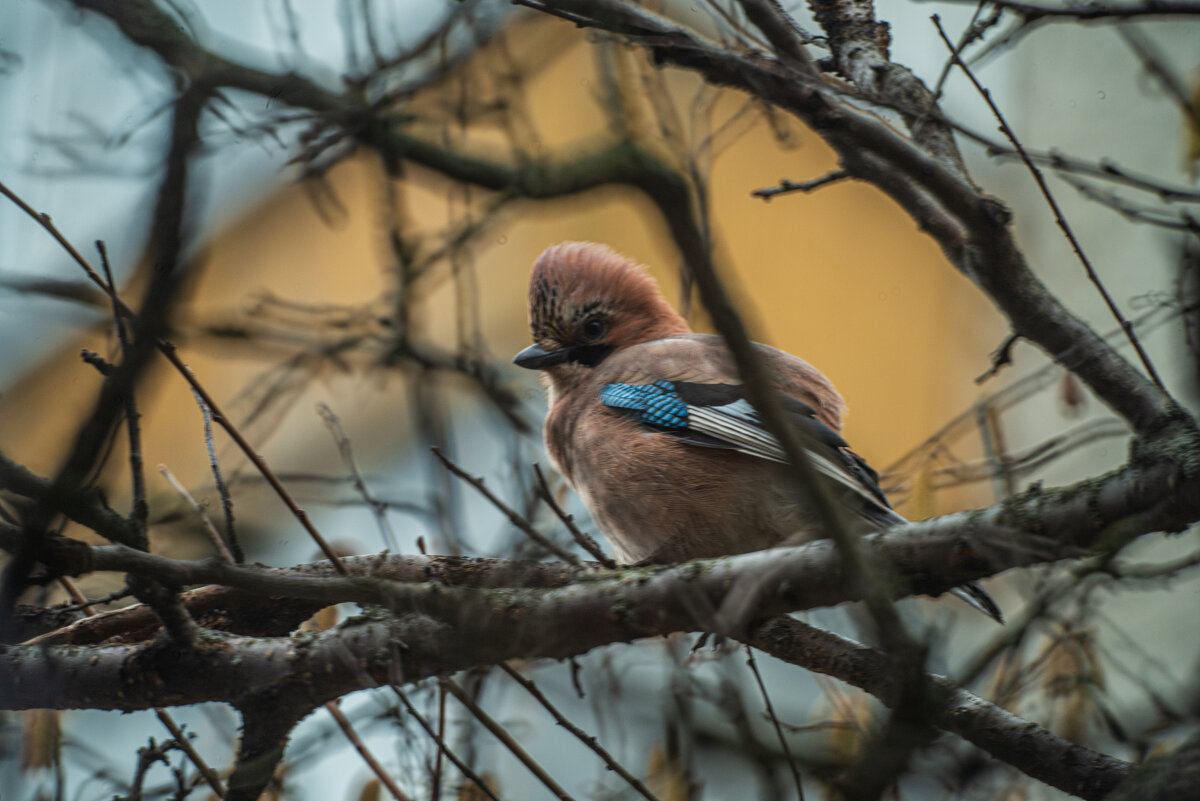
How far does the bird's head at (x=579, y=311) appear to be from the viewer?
4148 mm

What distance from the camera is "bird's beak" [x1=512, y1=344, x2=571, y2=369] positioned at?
4102 millimetres

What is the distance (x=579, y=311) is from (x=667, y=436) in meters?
0.97

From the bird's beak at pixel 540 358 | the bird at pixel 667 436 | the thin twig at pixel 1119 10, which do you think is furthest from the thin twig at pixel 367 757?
the thin twig at pixel 1119 10

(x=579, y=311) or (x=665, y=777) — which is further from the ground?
(x=579, y=311)

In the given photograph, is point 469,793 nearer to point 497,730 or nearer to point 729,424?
point 497,730

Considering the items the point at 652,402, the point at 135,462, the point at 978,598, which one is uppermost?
the point at 652,402

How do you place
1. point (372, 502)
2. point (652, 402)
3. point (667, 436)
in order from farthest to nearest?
1. point (652, 402)
2. point (667, 436)
3. point (372, 502)

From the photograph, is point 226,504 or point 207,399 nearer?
point 207,399

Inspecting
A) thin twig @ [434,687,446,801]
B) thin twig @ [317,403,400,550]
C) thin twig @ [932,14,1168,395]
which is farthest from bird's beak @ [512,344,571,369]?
thin twig @ [932,14,1168,395]

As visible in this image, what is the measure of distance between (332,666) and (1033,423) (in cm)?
684

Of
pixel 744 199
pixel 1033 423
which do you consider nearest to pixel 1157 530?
pixel 744 199

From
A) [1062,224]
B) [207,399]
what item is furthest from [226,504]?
[1062,224]

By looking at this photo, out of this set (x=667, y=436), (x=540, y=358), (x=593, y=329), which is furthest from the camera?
(x=593, y=329)

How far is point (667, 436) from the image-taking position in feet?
11.2
